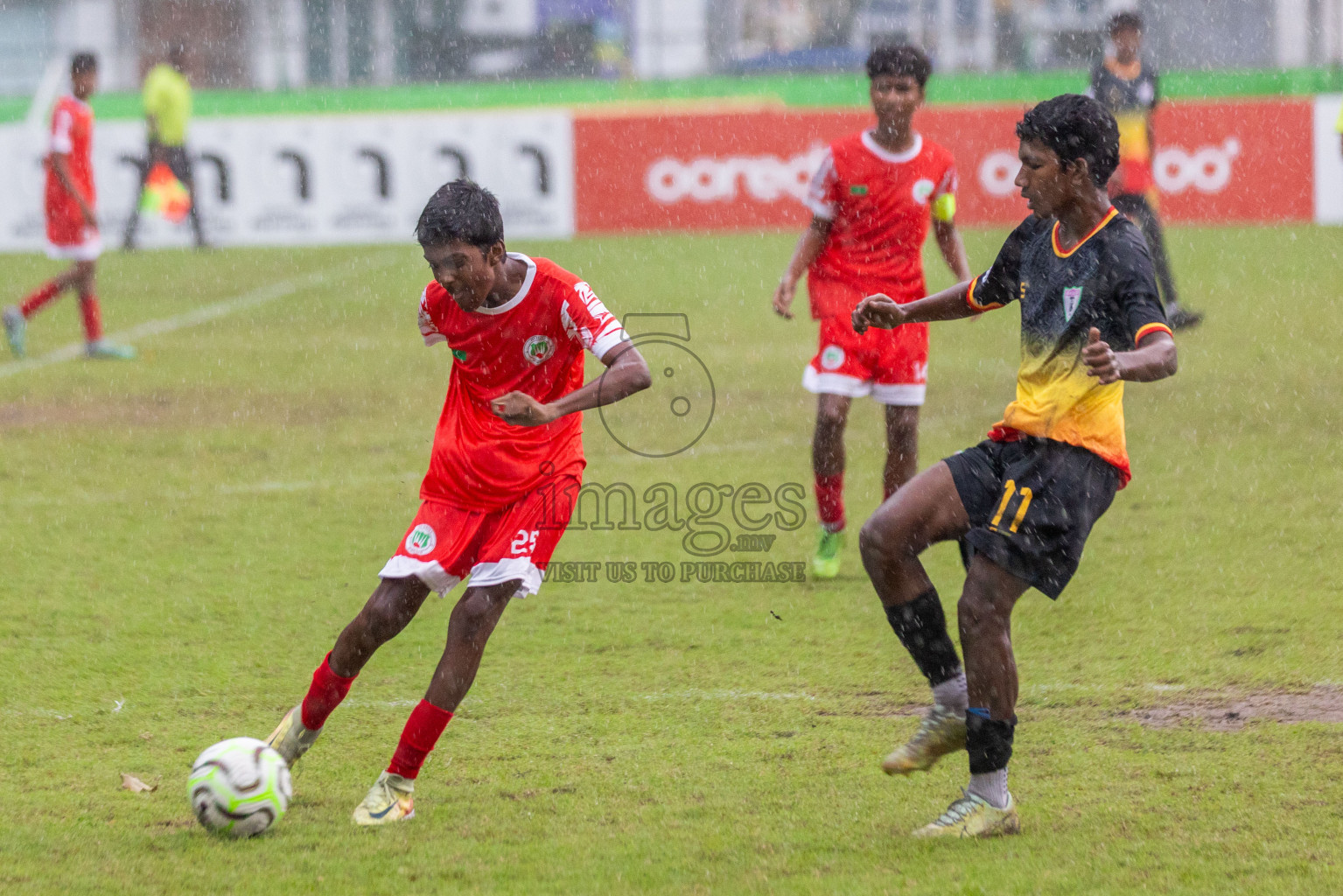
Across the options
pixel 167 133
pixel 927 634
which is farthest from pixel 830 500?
pixel 167 133

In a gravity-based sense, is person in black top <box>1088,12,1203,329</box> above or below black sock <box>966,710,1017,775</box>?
above

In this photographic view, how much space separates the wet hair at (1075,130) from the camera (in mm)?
3902

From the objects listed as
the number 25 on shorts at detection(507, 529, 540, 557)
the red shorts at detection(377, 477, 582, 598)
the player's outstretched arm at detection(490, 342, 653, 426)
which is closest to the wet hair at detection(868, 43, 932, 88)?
the player's outstretched arm at detection(490, 342, 653, 426)

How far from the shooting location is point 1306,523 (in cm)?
739

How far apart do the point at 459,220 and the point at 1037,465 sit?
1598 mm

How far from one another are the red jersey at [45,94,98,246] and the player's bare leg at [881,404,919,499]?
776 cm

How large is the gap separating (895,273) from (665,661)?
2136 mm

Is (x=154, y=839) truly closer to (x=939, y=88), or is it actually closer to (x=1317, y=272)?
(x=1317, y=272)

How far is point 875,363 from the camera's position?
265 inches

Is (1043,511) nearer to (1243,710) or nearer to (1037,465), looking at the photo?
(1037,465)

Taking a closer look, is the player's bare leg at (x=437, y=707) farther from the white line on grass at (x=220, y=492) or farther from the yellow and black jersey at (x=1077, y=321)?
the white line on grass at (x=220, y=492)

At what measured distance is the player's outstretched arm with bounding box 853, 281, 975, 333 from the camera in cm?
446

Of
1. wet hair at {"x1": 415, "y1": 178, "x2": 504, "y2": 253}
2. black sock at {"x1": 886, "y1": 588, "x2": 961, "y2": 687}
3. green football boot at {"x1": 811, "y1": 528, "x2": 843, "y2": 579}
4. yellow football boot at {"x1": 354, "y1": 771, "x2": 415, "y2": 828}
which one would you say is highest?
wet hair at {"x1": 415, "y1": 178, "x2": 504, "y2": 253}

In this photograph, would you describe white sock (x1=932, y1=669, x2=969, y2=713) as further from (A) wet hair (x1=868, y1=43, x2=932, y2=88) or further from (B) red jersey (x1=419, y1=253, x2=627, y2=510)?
(A) wet hair (x1=868, y1=43, x2=932, y2=88)
